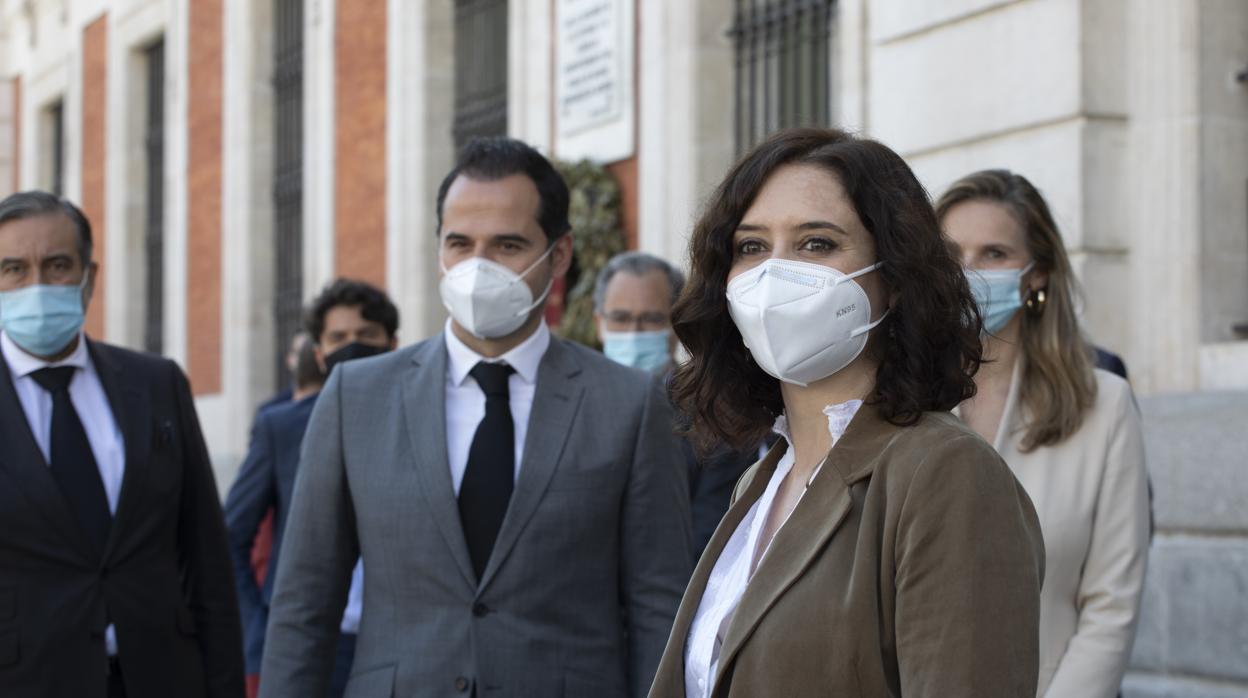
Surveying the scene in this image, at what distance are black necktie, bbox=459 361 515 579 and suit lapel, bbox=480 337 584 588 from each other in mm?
39

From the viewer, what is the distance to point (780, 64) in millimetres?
10148

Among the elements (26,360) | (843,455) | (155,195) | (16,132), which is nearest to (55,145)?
(16,132)

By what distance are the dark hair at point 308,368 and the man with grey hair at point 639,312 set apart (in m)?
1.67

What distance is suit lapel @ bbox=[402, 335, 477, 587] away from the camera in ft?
12.0

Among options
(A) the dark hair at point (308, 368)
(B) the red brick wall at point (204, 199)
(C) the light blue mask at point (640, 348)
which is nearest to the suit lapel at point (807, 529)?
(C) the light blue mask at point (640, 348)

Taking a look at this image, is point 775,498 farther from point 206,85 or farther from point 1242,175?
point 206,85

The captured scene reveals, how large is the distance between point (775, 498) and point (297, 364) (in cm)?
527

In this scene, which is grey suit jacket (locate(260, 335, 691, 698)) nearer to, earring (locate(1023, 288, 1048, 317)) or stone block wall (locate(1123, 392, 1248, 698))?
earring (locate(1023, 288, 1048, 317))

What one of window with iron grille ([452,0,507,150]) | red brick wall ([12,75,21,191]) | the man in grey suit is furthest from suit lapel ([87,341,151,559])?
red brick wall ([12,75,21,191])

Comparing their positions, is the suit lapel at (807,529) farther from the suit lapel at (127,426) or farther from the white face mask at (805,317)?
the suit lapel at (127,426)

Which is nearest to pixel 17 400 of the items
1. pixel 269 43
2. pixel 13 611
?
pixel 13 611

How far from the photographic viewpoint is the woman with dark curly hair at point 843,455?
89.2 inches

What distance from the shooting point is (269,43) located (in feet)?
56.3

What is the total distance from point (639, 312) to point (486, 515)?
2.63m
